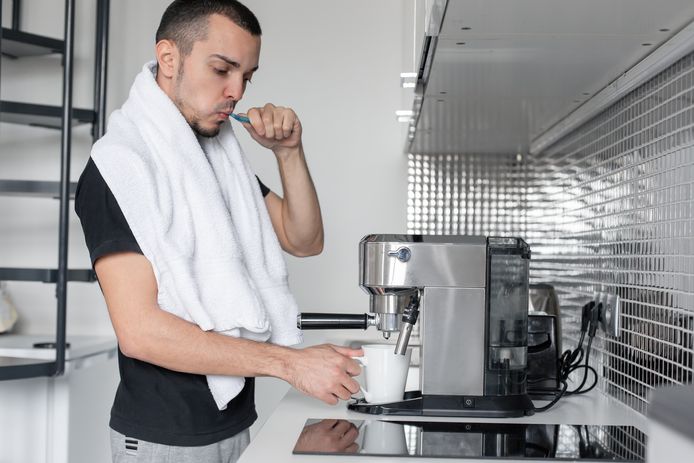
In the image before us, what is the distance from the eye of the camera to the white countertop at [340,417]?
93cm

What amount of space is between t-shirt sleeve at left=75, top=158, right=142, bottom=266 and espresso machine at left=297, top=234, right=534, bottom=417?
280 mm

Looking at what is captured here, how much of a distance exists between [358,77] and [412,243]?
4.74 ft

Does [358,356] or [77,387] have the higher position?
[358,356]

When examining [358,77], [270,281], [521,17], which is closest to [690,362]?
[521,17]

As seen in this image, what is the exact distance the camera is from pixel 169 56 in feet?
4.42

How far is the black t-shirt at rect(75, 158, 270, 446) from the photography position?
1.19 metres

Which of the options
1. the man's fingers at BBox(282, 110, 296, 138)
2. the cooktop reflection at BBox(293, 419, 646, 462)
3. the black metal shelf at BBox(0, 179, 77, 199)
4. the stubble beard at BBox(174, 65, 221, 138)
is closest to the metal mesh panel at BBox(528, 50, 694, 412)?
the cooktop reflection at BBox(293, 419, 646, 462)

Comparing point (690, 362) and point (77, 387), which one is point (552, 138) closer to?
point (690, 362)

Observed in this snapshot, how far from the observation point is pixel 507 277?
1.22 m

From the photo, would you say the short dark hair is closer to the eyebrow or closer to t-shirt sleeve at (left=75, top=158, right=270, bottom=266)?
the eyebrow

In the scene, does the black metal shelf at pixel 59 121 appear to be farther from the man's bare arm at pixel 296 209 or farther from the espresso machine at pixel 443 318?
the espresso machine at pixel 443 318

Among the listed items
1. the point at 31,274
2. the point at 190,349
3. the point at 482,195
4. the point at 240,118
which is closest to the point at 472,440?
the point at 190,349

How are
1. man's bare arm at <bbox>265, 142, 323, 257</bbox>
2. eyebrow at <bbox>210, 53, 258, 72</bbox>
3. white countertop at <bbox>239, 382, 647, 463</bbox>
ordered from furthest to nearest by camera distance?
man's bare arm at <bbox>265, 142, 323, 257</bbox> < eyebrow at <bbox>210, 53, 258, 72</bbox> < white countertop at <bbox>239, 382, 647, 463</bbox>

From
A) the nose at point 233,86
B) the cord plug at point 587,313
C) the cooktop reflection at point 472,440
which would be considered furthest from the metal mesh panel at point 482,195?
the cooktop reflection at point 472,440
